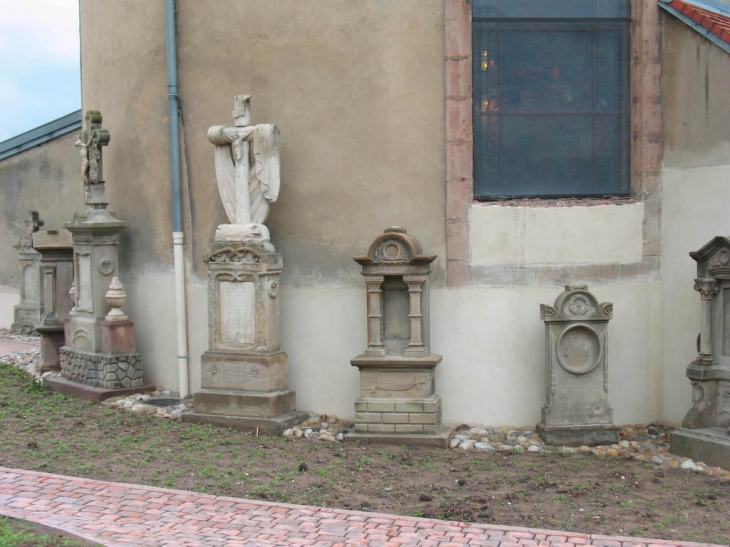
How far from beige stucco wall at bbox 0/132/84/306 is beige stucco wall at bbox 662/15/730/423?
11.7 m

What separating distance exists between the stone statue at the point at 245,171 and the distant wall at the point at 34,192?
837cm

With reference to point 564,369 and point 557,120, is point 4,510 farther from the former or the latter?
point 557,120

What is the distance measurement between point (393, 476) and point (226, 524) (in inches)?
75.6

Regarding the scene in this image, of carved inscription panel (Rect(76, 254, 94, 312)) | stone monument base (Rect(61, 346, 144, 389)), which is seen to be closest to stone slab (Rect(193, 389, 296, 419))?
stone monument base (Rect(61, 346, 144, 389))

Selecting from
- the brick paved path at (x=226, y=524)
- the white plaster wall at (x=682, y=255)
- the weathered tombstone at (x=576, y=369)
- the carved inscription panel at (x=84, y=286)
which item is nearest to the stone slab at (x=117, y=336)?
the carved inscription panel at (x=84, y=286)

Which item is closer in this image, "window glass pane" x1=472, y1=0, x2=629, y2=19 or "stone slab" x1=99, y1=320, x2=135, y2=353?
"window glass pane" x1=472, y1=0, x2=629, y2=19

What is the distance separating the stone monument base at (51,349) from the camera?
12.9 meters

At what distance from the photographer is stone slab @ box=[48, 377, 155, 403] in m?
11.2

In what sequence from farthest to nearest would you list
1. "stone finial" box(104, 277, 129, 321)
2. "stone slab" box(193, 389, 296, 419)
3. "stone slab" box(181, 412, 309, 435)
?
"stone finial" box(104, 277, 129, 321) < "stone slab" box(193, 389, 296, 419) < "stone slab" box(181, 412, 309, 435)

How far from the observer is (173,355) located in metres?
11.4

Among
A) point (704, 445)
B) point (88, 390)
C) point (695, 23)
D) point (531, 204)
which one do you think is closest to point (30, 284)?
point (88, 390)

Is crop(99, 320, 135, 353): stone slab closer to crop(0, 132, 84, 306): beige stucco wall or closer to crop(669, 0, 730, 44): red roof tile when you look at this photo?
crop(0, 132, 84, 306): beige stucco wall

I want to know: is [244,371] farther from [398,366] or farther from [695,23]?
[695,23]

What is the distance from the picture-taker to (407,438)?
9203 millimetres
